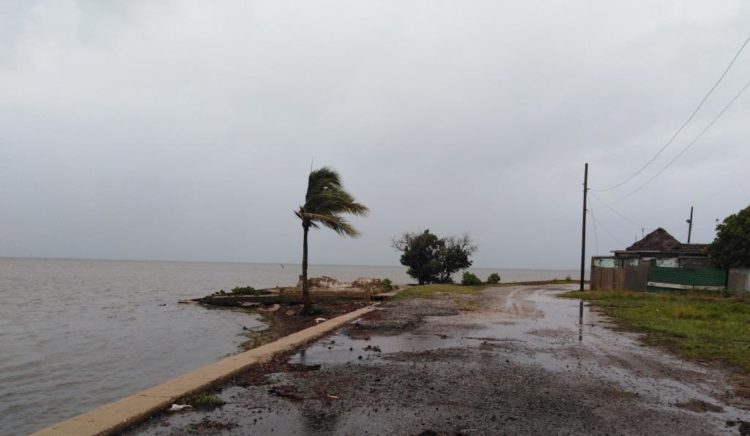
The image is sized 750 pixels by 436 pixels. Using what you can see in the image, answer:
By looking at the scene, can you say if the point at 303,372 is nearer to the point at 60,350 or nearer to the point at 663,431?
the point at 663,431

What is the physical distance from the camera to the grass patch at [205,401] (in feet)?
20.6

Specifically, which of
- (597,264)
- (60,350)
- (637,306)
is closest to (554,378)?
(60,350)

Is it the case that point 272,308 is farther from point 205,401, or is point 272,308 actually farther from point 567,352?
point 205,401

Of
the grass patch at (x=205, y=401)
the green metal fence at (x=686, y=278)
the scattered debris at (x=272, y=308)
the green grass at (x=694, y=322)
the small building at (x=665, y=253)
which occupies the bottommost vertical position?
the scattered debris at (x=272, y=308)

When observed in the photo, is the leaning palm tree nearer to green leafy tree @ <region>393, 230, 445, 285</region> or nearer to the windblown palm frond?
the windblown palm frond

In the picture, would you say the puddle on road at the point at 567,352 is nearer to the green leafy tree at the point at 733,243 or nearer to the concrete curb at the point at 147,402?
the concrete curb at the point at 147,402

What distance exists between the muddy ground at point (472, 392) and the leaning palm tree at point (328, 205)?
6.62 meters

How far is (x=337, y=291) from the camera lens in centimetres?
2775

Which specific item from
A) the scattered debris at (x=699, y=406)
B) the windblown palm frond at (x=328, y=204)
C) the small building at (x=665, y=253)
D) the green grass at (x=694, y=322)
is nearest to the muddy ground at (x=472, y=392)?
the scattered debris at (x=699, y=406)

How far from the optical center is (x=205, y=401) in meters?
6.38

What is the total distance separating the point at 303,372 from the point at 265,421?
263cm

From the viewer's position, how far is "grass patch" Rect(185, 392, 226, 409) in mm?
6270

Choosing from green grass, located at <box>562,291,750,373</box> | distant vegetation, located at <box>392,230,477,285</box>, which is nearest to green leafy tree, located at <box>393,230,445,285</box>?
distant vegetation, located at <box>392,230,477,285</box>

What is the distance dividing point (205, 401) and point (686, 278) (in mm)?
29632
